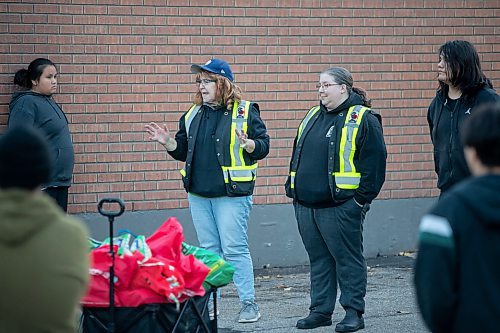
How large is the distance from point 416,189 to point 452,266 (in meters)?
7.47

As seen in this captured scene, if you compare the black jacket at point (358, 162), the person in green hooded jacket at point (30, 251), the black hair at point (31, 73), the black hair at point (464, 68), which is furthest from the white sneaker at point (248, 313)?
the person in green hooded jacket at point (30, 251)

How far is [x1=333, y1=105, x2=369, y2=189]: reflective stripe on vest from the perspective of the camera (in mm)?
7062

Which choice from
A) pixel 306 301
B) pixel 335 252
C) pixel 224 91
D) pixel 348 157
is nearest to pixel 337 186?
pixel 348 157

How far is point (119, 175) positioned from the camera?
30.4 feet

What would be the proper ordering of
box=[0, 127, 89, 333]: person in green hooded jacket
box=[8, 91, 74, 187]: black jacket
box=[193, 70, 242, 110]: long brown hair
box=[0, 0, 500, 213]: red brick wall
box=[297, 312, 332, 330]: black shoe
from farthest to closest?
box=[0, 0, 500, 213]: red brick wall < box=[8, 91, 74, 187]: black jacket < box=[193, 70, 242, 110]: long brown hair < box=[297, 312, 332, 330]: black shoe < box=[0, 127, 89, 333]: person in green hooded jacket

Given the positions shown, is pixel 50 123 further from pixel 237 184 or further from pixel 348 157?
pixel 348 157

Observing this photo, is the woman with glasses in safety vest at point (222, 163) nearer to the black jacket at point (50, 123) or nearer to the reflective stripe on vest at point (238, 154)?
the reflective stripe on vest at point (238, 154)

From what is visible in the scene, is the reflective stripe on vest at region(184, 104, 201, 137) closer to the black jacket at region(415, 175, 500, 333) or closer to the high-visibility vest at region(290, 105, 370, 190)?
the high-visibility vest at region(290, 105, 370, 190)

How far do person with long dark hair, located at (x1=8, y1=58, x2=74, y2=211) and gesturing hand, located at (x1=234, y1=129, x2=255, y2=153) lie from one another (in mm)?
1680

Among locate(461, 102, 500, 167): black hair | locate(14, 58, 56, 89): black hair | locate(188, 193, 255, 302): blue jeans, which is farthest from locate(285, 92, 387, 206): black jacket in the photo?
locate(461, 102, 500, 167): black hair

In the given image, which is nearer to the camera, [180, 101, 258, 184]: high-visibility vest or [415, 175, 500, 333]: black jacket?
[415, 175, 500, 333]: black jacket

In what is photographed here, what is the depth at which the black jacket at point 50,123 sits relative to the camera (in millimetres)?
7992

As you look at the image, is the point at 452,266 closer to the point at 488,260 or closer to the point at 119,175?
the point at 488,260

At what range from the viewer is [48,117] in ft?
26.3
